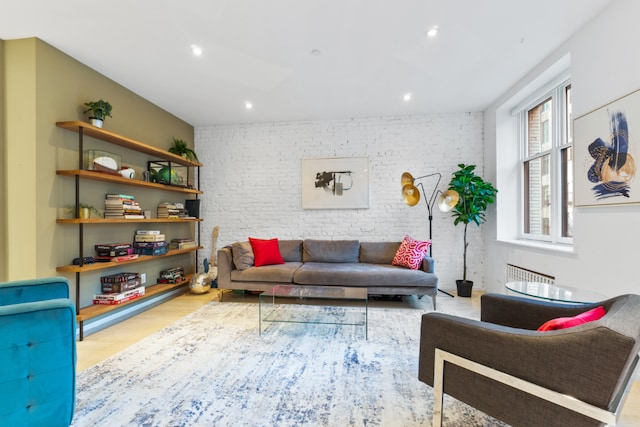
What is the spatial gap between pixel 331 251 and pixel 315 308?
3.79 feet

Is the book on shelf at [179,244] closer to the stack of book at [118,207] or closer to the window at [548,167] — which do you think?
the stack of book at [118,207]

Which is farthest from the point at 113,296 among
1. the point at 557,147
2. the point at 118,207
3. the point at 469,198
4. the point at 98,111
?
the point at 557,147

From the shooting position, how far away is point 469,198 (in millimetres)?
3887

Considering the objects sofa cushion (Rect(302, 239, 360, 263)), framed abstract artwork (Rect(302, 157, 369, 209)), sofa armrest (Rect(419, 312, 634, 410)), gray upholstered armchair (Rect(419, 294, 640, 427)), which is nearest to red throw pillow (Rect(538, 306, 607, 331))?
gray upholstered armchair (Rect(419, 294, 640, 427))

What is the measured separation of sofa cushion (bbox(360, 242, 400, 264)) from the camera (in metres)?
4.19

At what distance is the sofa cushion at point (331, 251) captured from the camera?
4.25 meters

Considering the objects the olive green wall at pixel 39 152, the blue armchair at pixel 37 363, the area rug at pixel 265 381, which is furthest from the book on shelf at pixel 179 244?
the blue armchair at pixel 37 363

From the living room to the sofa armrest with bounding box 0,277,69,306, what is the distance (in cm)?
90

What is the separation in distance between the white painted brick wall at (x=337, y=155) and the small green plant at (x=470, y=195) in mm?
418

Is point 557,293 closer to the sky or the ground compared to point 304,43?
closer to the ground

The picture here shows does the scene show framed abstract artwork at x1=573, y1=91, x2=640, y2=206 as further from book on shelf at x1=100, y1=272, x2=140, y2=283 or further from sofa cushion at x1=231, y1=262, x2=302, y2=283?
book on shelf at x1=100, y1=272, x2=140, y2=283

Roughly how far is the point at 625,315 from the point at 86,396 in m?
2.80

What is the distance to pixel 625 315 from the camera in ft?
3.43

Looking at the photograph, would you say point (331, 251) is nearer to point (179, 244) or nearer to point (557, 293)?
point (179, 244)
